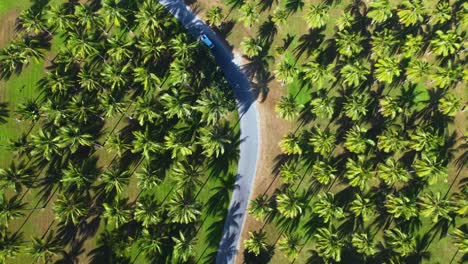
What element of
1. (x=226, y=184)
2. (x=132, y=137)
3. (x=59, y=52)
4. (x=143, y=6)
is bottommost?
(x=226, y=184)

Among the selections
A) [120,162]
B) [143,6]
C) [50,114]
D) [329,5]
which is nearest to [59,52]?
[50,114]

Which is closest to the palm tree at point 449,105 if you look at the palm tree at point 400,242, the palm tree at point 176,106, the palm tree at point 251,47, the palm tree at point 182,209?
the palm tree at point 400,242

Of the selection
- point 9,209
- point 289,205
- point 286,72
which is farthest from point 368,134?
point 9,209

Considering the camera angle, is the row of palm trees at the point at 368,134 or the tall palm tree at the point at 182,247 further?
the row of palm trees at the point at 368,134

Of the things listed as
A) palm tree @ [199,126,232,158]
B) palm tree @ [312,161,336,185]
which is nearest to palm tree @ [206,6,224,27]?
palm tree @ [199,126,232,158]

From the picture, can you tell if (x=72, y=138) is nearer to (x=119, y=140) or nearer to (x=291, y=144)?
(x=119, y=140)

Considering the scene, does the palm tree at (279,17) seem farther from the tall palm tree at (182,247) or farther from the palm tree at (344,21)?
the tall palm tree at (182,247)

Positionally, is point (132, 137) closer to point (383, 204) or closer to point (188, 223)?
point (188, 223)
